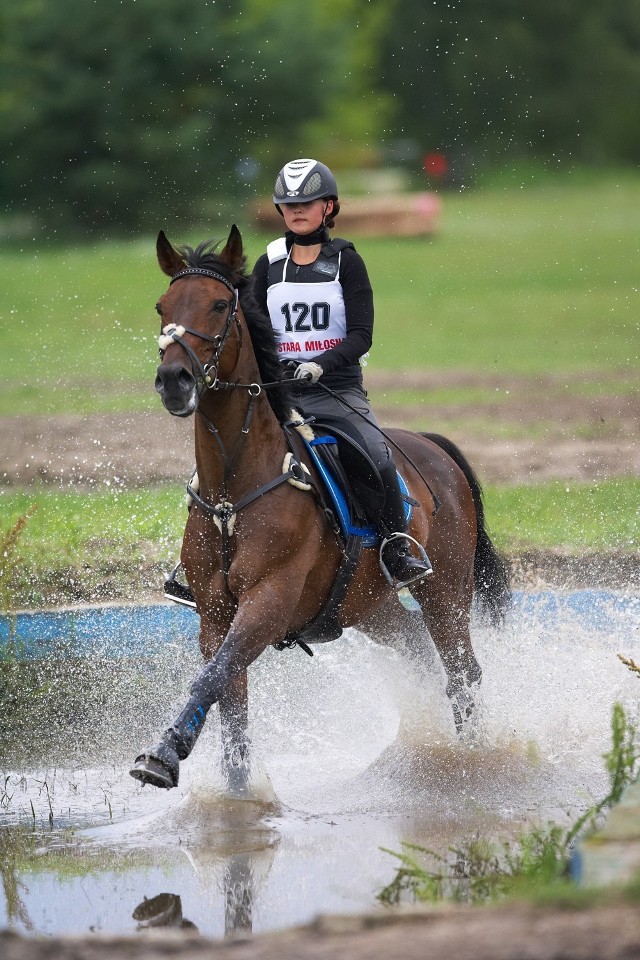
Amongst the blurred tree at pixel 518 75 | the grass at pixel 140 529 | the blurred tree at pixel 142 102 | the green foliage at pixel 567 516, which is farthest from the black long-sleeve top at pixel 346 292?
the blurred tree at pixel 518 75

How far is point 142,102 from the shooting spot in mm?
36531

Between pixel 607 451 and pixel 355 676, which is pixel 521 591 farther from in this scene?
pixel 607 451

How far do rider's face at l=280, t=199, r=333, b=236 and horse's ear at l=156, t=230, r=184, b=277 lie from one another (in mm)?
768

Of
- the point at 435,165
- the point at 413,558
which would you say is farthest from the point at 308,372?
the point at 435,165

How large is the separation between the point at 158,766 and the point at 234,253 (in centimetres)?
222

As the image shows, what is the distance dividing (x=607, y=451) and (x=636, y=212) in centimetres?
2685

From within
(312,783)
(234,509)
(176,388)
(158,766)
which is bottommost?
(312,783)

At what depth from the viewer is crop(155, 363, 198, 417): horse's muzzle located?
19.8 ft

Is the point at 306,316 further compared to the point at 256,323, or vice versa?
the point at 306,316

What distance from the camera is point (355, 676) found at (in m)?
8.84

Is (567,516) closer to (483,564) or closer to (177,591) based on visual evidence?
(483,564)

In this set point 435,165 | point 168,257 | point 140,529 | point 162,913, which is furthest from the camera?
point 435,165

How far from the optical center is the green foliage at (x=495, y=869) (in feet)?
17.4

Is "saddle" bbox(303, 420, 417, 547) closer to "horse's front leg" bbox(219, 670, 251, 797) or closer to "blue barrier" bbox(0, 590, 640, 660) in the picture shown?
"horse's front leg" bbox(219, 670, 251, 797)
